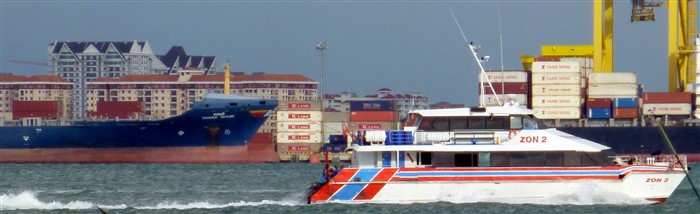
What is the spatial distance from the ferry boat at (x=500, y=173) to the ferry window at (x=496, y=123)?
26cm

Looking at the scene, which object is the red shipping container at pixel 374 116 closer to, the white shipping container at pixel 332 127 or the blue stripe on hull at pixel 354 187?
the white shipping container at pixel 332 127

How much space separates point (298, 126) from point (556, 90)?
704 inches

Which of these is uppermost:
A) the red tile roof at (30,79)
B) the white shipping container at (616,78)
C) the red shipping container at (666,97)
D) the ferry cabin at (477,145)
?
the red tile roof at (30,79)

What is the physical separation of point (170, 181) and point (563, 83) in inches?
1439

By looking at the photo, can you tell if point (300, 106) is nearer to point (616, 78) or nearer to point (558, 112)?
point (558, 112)

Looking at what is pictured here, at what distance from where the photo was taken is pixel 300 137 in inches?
3607

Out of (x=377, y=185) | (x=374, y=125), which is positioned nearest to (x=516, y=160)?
(x=377, y=185)

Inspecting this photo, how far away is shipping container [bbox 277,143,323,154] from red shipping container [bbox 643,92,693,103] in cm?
2153

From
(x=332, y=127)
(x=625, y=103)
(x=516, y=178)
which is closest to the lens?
(x=516, y=178)

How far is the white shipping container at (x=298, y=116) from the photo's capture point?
301ft

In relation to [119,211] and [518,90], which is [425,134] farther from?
[518,90]

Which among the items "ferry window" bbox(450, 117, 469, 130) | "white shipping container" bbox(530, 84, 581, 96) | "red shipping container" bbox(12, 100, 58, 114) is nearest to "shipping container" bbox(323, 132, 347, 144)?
"white shipping container" bbox(530, 84, 581, 96)

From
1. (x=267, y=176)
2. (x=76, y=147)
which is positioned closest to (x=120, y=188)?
(x=267, y=176)

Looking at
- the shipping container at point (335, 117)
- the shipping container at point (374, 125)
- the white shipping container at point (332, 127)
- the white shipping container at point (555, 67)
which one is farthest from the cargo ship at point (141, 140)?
the white shipping container at point (555, 67)
